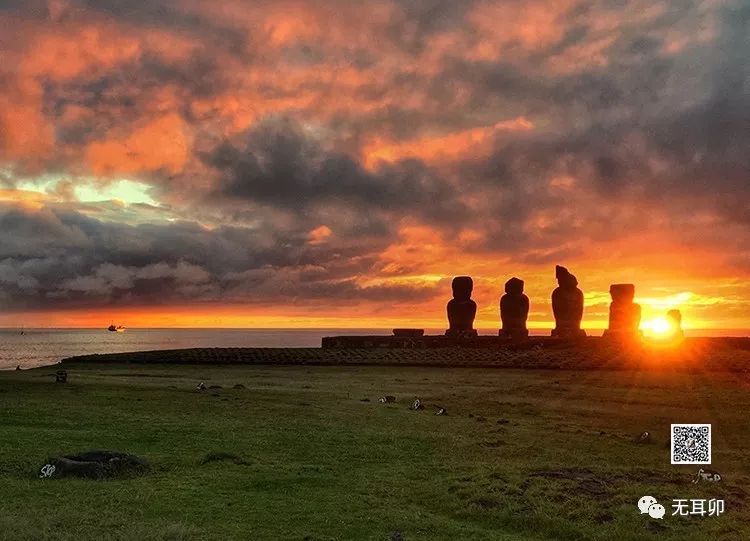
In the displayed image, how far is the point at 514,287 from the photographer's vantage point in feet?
304

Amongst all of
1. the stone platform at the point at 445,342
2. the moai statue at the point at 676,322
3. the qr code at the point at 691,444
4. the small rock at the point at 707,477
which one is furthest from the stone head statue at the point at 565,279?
the small rock at the point at 707,477

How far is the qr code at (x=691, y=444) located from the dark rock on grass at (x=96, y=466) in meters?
17.2

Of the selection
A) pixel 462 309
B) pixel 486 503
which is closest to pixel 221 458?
pixel 486 503

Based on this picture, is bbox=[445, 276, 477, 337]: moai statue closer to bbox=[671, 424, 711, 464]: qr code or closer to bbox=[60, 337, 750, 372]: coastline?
bbox=[60, 337, 750, 372]: coastline

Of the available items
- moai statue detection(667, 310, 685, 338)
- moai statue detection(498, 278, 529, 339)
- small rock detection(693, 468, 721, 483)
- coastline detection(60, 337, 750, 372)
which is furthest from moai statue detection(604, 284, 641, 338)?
small rock detection(693, 468, 721, 483)

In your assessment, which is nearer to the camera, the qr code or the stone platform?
the qr code

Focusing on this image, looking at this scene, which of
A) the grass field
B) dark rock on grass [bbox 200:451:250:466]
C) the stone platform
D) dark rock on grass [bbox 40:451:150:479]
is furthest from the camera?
the stone platform

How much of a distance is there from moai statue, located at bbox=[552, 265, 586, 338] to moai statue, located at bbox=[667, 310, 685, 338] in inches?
678

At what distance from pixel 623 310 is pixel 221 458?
81.9 meters

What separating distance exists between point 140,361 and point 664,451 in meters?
64.9

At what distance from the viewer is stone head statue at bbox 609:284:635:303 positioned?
9131 centimetres

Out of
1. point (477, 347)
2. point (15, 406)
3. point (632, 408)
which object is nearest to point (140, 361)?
point (477, 347)

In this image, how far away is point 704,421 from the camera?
1164 inches

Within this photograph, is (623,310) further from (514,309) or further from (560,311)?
(514,309)
